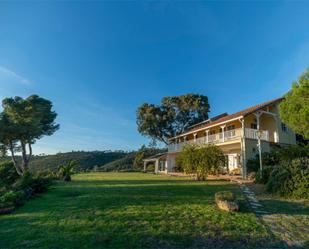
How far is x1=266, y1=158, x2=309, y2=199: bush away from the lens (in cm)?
841

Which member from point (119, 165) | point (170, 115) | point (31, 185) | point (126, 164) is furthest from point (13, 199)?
point (126, 164)

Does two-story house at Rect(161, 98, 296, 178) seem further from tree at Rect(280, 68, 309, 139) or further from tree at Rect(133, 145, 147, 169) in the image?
tree at Rect(133, 145, 147, 169)

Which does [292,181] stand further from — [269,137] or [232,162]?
[269,137]

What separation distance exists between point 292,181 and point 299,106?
475 cm

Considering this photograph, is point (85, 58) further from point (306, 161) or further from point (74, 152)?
point (74, 152)

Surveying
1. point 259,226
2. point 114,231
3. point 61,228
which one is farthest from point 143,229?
point 259,226

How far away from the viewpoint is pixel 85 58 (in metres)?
17.8

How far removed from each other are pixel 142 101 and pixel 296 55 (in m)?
25.3

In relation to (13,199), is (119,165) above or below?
above

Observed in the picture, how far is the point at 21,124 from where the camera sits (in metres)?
22.4

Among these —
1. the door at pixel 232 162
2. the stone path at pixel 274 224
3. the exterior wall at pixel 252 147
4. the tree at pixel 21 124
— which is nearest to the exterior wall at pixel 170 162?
the door at pixel 232 162

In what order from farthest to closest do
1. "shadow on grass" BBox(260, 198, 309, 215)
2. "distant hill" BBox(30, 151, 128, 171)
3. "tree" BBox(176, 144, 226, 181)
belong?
"distant hill" BBox(30, 151, 128, 171), "tree" BBox(176, 144, 226, 181), "shadow on grass" BBox(260, 198, 309, 215)

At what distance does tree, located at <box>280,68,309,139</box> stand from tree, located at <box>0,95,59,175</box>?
22764 mm

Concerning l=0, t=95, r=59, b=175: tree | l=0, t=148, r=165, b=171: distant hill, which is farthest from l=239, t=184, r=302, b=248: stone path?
l=0, t=148, r=165, b=171: distant hill
